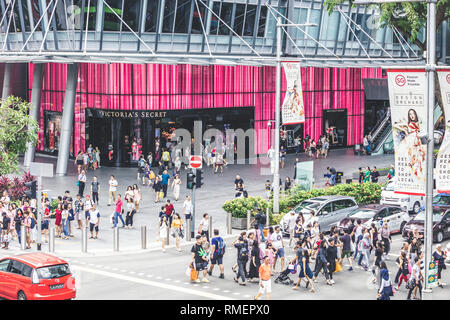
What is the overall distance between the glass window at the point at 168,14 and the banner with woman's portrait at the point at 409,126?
2915 centimetres

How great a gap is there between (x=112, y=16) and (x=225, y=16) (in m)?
7.76

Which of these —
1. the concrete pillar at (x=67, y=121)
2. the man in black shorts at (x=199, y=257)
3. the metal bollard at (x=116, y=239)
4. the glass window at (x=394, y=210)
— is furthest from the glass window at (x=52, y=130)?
the man in black shorts at (x=199, y=257)

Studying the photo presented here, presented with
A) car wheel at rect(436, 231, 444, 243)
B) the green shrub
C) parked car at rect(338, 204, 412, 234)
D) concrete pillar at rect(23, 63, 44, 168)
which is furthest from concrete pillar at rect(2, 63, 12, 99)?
car wheel at rect(436, 231, 444, 243)

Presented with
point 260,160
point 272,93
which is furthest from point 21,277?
point 272,93

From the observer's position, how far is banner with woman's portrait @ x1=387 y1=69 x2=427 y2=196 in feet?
61.4

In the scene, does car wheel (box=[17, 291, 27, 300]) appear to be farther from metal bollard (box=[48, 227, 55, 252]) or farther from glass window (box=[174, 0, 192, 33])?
glass window (box=[174, 0, 192, 33])

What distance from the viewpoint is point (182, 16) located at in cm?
4741

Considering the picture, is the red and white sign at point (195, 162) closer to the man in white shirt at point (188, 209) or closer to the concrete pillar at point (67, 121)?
the man in white shirt at point (188, 209)

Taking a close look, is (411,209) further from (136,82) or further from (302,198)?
(136,82)

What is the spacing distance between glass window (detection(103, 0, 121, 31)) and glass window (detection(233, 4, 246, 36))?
8.16 m

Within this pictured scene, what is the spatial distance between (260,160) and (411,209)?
19.0m

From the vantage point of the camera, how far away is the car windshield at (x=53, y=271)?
808 inches

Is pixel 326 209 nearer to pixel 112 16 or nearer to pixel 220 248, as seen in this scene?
pixel 220 248

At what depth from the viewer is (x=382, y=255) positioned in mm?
24219
